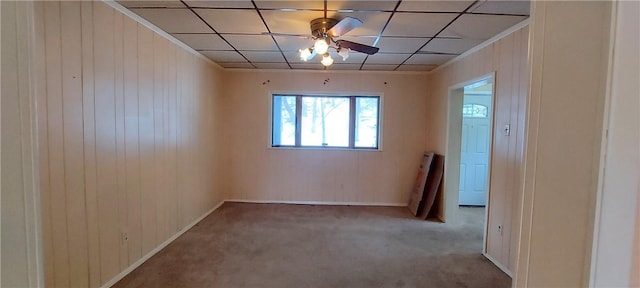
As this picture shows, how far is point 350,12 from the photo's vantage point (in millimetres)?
2578

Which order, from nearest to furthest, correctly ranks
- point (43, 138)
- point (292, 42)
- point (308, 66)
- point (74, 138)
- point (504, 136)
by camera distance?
1. point (43, 138)
2. point (74, 138)
3. point (504, 136)
4. point (292, 42)
5. point (308, 66)

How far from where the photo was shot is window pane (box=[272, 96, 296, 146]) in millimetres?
5410

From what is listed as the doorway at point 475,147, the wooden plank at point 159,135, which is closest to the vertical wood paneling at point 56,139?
the wooden plank at point 159,135

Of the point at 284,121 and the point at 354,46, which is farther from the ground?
the point at 354,46

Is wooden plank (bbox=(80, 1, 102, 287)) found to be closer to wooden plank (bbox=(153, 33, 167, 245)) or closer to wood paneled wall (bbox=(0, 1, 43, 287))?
wooden plank (bbox=(153, 33, 167, 245))

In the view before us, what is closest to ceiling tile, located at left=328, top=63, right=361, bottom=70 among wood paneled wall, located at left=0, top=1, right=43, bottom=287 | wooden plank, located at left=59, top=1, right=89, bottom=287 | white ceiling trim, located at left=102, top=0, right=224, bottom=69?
white ceiling trim, located at left=102, top=0, right=224, bottom=69

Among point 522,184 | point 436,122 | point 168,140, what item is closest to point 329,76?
point 436,122

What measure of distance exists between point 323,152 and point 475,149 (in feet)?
9.24

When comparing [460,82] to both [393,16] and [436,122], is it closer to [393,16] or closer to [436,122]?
[436,122]

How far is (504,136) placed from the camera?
3.06m

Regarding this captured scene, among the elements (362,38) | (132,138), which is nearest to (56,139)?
(132,138)

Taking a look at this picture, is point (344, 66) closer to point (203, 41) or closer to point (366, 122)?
point (366, 122)

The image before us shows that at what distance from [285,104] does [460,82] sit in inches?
114

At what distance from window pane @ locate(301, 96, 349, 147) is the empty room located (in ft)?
0.12
